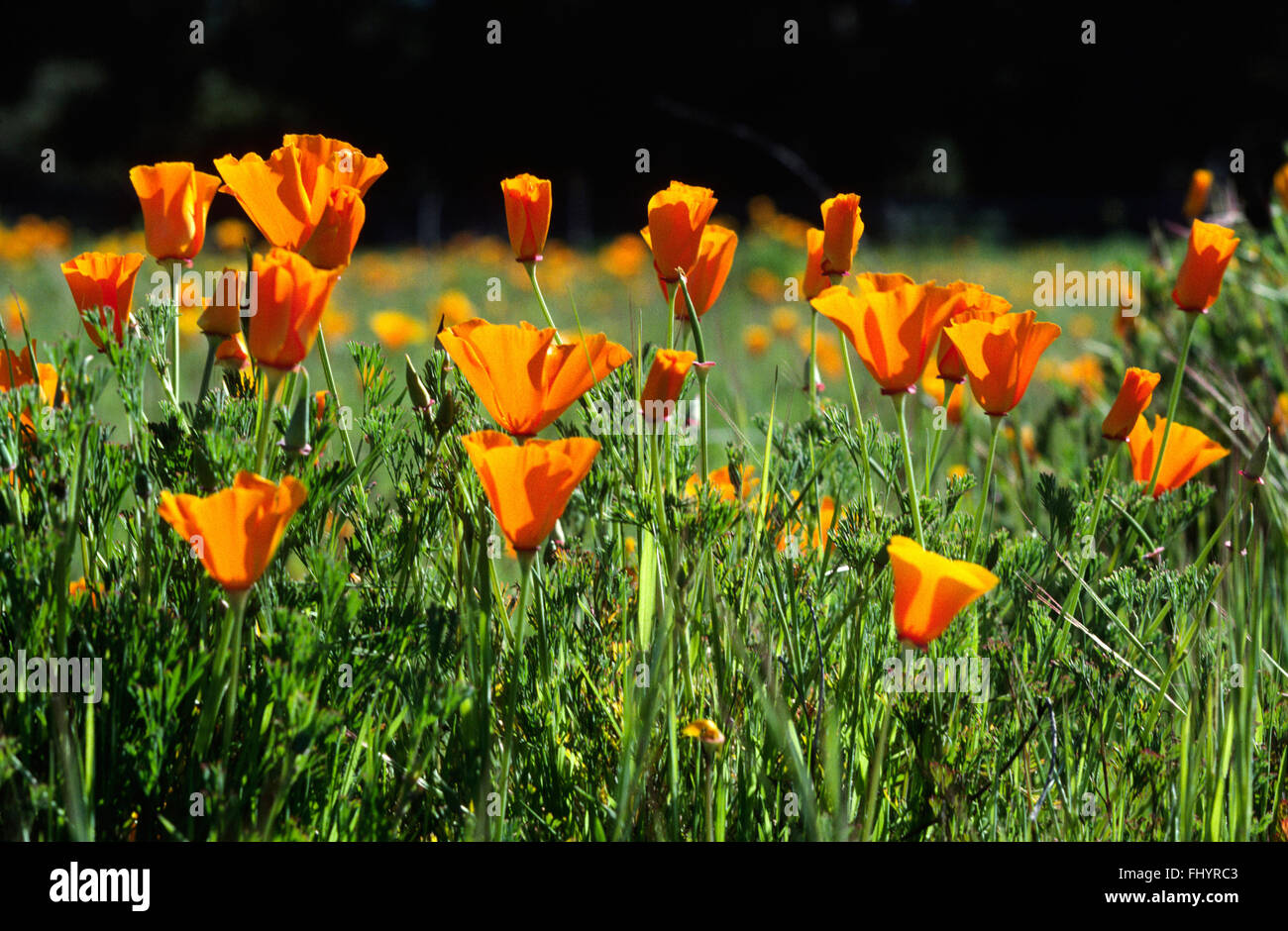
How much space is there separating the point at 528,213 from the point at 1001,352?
52cm

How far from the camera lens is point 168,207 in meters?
1.12

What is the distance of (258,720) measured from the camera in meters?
0.95

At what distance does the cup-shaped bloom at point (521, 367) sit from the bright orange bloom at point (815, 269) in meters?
0.34

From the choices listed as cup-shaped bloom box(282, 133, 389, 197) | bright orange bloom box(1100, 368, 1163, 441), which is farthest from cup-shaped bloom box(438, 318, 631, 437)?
bright orange bloom box(1100, 368, 1163, 441)

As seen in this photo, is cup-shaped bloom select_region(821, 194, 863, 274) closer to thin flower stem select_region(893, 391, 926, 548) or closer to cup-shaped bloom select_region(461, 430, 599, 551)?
thin flower stem select_region(893, 391, 926, 548)

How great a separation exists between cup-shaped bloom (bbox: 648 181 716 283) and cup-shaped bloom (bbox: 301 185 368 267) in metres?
0.29

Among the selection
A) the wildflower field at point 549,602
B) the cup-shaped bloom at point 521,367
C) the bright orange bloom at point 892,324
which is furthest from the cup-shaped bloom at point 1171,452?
the cup-shaped bloom at point 521,367

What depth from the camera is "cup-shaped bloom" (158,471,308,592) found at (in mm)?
780

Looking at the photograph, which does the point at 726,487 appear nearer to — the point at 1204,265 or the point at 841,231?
the point at 841,231

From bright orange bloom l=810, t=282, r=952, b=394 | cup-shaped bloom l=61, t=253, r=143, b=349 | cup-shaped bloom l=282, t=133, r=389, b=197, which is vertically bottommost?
bright orange bloom l=810, t=282, r=952, b=394

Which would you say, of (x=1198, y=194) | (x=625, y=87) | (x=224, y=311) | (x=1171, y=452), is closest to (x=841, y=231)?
(x=1171, y=452)

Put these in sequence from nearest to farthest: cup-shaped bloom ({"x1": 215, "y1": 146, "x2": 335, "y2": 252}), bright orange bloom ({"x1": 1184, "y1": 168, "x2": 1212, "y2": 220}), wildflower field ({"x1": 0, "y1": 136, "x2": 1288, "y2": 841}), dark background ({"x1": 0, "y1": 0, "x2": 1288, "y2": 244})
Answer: wildflower field ({"x1": 0, "y1": 136, "x2": 1288, "y2": 841}) → cup-shaped bloom ({"x1": 215, "y1": 146, "x2": 335, "y2": 252}) → bright orange bloom ({"x1": 1184, "y1": 168, "x2": 1212, "y2": 220}) → dark background ({"x1": 0, "y1": 0, "x2": 1288, "y2": 244})

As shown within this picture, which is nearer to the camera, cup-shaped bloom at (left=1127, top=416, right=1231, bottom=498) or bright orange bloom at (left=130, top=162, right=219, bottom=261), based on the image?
bright orange bloom at (left=130, top=162, right=219, bottom=261)
